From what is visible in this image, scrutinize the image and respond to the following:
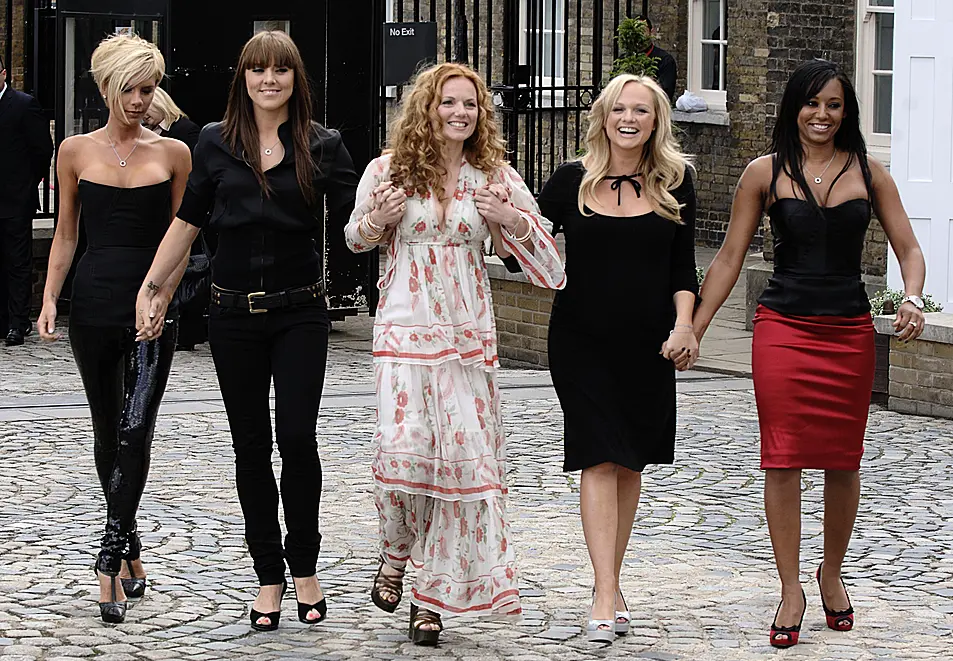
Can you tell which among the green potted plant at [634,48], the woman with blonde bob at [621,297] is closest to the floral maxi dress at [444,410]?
the woman with blonde bob at [621,297]

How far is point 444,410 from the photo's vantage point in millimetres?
5223

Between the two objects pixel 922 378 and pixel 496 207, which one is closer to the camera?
pixel 496 207

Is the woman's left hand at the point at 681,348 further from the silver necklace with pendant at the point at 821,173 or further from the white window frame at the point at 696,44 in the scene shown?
the white window frame at the point at 696,44

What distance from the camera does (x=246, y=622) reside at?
18.1 ft

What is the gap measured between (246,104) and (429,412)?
1.12 metres

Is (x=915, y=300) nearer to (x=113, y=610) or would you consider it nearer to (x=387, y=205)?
(x=387, y=205)

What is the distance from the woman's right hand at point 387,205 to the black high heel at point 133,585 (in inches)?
58.6

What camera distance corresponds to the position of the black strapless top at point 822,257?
5.43 meters

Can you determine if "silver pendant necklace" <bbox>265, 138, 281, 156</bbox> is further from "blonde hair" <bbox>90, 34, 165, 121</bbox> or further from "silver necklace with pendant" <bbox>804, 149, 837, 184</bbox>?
"silver necklace with pendant" <bbox>804, 149, 837, 184</bbox>

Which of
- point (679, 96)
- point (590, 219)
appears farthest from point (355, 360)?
point (679, 96)

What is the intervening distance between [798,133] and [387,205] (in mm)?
1329

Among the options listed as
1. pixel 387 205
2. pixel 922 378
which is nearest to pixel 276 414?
pixel 387 205

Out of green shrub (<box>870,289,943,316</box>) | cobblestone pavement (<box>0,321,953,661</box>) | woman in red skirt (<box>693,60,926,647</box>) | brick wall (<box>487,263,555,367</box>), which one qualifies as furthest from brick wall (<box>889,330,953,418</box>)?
woman in red skirt (<box>693,60,926,647</box>)

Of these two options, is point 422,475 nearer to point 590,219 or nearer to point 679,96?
point 590,219
